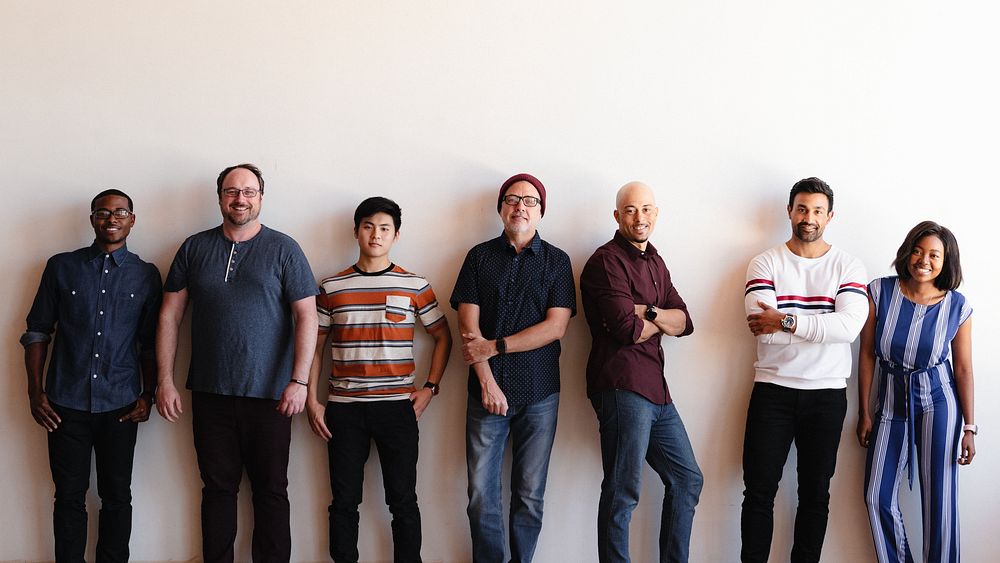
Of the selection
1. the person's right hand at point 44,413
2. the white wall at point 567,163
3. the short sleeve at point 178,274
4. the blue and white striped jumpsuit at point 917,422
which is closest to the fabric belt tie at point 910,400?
the blue and white striped jumpsuit at point 917,422

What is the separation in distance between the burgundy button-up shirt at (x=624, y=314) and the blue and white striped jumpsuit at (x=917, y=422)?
38.1 inches

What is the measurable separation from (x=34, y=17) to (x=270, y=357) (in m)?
2.25

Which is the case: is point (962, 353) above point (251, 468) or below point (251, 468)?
above

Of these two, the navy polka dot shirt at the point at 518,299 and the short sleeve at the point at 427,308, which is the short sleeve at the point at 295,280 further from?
the navy polka dot shirt at the point at 518,299

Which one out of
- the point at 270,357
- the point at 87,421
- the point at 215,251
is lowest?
the point at 87,421

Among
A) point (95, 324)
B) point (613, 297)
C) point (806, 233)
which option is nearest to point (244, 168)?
point (95, 324)

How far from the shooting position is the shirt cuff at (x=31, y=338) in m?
3.59

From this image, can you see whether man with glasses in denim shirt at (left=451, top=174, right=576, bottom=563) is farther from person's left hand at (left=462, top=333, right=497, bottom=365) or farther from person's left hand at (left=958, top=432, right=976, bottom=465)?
person's left hand at (left=958, top=432, right=976, bottom=465)

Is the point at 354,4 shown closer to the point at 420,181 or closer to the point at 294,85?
the point at 294,85

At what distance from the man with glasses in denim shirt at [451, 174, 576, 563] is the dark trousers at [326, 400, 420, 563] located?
296 millimetres

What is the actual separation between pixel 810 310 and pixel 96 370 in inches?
134

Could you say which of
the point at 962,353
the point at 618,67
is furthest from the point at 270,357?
the point at 962,353

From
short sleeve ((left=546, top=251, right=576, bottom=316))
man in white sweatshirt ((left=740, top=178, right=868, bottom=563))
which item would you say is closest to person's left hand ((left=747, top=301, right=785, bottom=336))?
man in white sweatshirt ((left=740, top=178, right=868, bottom=563))

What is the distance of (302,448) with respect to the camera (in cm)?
377
